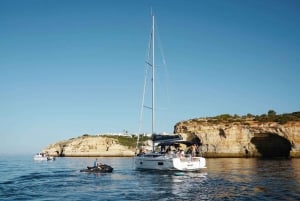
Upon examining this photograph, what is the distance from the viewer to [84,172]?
54.0 meters

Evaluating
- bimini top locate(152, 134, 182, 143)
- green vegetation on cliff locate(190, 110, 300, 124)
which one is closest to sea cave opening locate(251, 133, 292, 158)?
green vegetation on cliff locate(190, 110, 300, 124)

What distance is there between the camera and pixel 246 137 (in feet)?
317

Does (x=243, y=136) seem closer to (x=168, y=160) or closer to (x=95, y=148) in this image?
(x=168, y=160)

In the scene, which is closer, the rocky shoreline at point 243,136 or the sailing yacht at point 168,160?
the sailing yacht at point 168,160

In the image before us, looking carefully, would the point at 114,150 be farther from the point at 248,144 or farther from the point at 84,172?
the point at 84,172

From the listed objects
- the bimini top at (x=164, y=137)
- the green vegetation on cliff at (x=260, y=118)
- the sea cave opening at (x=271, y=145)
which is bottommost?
the bimini top at (x=164, y=137)

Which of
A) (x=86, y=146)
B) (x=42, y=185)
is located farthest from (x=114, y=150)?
(x=42, y=185)

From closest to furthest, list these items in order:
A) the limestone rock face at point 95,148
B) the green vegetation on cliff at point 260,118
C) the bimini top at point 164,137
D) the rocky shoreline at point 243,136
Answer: the bimini top at point 164,137 → the rocky shoreline at point 243,136 → the green vegetation on cliff at point 260,118 → the limestone rock face at point 95,148

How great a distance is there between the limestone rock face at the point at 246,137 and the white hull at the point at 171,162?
47279mm

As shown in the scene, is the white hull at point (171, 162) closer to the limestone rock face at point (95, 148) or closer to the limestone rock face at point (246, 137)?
the limestone rock face at point (246, 137)

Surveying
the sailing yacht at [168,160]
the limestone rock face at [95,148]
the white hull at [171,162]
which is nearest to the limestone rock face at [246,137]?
the sailing yacht at [168,160]

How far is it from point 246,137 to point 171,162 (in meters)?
52.7

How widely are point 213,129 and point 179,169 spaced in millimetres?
53686

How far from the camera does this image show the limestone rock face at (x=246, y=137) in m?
90.9
